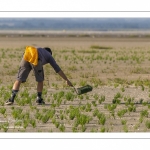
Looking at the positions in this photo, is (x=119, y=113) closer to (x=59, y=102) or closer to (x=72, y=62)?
(x=59, y=102)

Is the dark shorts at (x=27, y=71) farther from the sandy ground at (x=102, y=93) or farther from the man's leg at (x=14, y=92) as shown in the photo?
the sandy ground at (x=102, y=93)

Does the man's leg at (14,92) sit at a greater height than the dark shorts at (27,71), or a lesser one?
lesser

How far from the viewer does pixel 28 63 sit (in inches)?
496

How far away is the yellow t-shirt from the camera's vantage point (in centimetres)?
1223

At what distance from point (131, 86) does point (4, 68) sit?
776cm

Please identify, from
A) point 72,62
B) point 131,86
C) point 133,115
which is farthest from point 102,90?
point 72,62

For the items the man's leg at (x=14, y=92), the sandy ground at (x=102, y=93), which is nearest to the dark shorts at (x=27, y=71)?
the man's leg at (x=14, y=92)

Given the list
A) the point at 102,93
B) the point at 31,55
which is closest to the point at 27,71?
the point at 31,55

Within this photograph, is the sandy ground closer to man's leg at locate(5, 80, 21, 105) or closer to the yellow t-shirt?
man's leg at locate(5, 80, 21, 105)

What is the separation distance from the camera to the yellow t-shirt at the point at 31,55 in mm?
12227

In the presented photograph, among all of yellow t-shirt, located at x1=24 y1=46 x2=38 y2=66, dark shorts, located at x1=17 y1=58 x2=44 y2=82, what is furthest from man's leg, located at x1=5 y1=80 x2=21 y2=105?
yellow t-shirt, located at x1=24 y1=46 x2=38 y2=66

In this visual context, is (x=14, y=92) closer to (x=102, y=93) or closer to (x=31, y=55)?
(x=31, y=55)

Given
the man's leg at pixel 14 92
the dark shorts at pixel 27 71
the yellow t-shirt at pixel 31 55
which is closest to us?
the yellow t-shirt at pixel 31 55

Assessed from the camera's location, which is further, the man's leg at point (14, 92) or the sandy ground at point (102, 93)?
the man's leg at point (14, 92)
